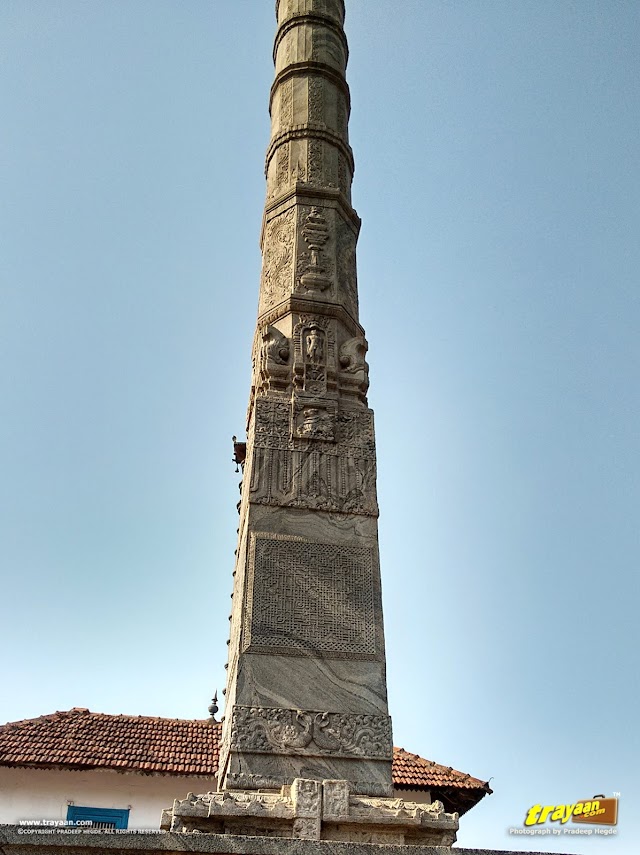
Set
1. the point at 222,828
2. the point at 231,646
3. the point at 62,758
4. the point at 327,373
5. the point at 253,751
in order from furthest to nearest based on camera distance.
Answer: the point at 62,758 → the point at 327,373 → the point at 231,646 → the point at 253,751 → the point at 222,828

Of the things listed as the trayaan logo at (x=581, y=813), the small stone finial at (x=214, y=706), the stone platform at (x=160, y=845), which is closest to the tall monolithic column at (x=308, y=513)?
the stone platform at (x=160, y=845)

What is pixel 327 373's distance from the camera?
23.7 ft

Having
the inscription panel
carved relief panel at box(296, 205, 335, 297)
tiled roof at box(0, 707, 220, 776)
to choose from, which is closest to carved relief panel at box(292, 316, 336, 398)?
carved relief panel at box(296, 205, 335, 297)

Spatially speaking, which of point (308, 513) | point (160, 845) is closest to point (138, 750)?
point (308, 513)

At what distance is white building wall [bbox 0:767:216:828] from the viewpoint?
12.6m

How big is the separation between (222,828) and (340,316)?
439cm

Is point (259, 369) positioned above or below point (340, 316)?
below

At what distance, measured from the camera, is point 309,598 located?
6.14m

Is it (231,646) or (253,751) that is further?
(231,646)

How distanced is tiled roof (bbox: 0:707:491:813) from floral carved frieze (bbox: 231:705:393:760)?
306 inches

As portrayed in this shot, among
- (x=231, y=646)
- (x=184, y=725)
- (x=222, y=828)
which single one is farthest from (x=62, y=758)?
(x=222, y=828)

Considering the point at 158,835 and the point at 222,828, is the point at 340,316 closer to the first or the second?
the point at 222,828

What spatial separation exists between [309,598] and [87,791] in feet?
28.1

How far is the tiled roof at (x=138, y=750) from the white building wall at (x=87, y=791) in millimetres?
218
